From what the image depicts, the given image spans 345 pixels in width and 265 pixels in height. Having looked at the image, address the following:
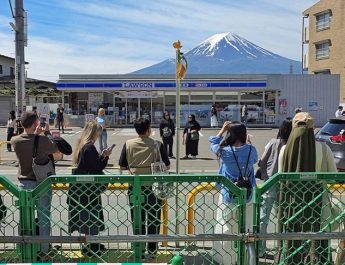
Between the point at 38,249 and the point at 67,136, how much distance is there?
21.3 m

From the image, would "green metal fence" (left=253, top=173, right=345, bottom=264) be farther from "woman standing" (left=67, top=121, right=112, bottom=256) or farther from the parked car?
the parked car

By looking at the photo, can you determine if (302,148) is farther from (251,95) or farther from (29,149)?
(251,95)

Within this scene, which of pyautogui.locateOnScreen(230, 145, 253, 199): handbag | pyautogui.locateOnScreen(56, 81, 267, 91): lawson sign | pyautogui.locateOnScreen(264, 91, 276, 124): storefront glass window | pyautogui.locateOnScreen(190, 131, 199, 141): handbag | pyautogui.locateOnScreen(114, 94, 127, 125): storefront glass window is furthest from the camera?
pyautogui.locateOnScreen(114, 94, 127, 125): storefront glass window

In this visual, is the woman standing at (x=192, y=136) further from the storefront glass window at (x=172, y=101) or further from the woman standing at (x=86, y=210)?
the storefront glass window at (x=172, y=101)

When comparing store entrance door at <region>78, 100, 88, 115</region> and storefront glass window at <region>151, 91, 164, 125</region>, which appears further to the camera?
store entrance door at <region>78, 100, 88, 115</region>

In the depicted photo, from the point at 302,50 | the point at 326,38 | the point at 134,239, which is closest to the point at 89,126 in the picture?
the point at 134,239

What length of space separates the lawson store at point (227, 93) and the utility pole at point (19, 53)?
16836 mm

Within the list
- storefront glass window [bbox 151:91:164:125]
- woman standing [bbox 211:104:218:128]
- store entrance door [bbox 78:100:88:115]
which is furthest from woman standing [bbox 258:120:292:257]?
store entrance door [bbox 78:100:88:115]

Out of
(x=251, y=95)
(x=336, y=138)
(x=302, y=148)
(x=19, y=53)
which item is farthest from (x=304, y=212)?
(x=251, y=95)

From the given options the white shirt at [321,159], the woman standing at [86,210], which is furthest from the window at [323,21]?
the woman standing at [86,210]

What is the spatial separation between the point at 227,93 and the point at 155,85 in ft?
16.7

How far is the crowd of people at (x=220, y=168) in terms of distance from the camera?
12.9 ft

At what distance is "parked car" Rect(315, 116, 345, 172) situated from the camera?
9797 mm

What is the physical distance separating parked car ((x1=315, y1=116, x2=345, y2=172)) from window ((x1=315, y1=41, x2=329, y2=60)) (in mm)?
40322
